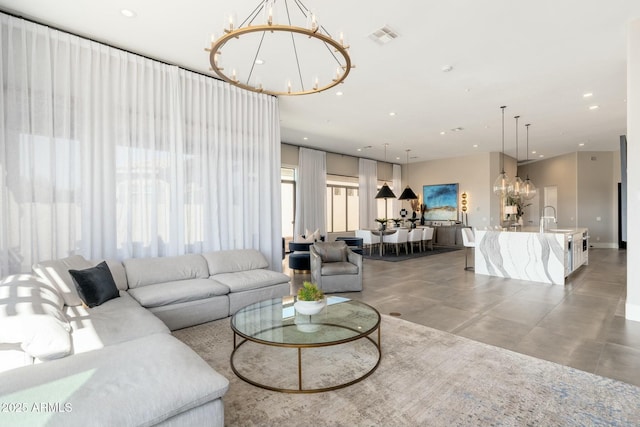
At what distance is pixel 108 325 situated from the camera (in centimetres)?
264

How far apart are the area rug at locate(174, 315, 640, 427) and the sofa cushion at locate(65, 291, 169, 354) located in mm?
681

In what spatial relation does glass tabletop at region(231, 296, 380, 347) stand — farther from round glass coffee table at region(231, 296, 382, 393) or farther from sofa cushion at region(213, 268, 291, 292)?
sofa cushion at region(213, 268, 291, 292)

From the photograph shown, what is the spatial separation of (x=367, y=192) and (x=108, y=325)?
10.3 m

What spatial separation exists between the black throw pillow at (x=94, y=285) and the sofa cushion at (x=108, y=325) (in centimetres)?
8

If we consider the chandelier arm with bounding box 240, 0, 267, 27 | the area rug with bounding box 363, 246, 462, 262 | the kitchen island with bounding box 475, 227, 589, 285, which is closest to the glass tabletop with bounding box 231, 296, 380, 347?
the chandelier arm with bounding box 240, 0, 267, 27

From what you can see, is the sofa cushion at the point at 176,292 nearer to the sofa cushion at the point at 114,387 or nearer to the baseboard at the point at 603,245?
the sofa cushion at the point at 114,387

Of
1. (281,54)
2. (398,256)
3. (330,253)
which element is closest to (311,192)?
(398,256)

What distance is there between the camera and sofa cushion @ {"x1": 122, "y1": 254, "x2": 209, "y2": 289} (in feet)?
12.8

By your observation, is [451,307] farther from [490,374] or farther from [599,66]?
[599,66]

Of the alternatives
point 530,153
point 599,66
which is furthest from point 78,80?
point 530,153

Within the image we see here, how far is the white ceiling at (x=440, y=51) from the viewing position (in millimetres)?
3359

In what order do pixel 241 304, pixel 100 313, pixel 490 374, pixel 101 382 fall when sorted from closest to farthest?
1. pixel 101 382
2. pixel 490 374
3. pixel 100 313
4. pixel 241 304

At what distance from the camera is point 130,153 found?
14.0ft

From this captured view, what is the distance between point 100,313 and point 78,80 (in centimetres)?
290
